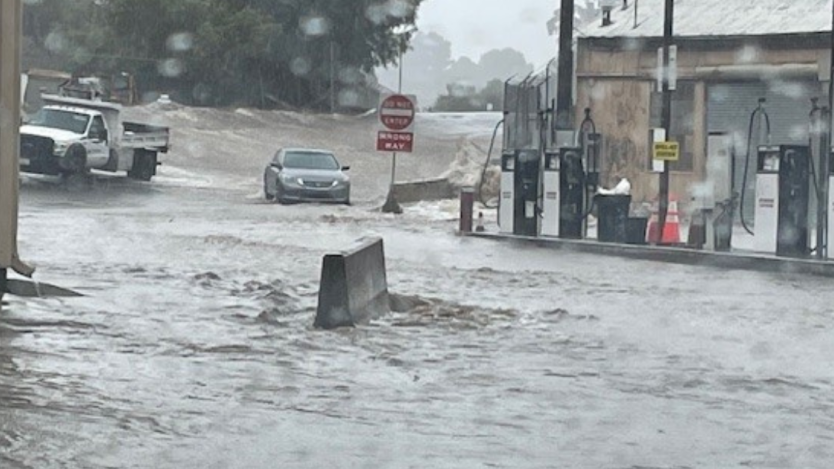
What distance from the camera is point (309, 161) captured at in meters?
46.2

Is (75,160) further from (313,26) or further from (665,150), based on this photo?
(313,26)

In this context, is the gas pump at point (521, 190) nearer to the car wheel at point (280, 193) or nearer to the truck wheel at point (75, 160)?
the car wheel at point (280, 193)

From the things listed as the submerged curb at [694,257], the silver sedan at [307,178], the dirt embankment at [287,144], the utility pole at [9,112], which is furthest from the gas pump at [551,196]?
the dirt embankment at [287,144]

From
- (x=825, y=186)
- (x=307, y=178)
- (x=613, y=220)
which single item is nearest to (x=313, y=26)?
(x=307, y=178)

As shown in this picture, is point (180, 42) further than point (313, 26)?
No

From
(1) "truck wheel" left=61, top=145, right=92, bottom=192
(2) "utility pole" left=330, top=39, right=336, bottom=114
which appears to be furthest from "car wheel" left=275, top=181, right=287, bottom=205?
(2) "utility pole" left=330, top=39, right=336, bottom=114

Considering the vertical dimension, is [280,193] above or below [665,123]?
below

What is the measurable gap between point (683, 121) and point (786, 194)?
516 inches

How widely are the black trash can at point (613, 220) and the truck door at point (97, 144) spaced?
65.7 ft

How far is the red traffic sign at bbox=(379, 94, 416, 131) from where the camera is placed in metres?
42.5

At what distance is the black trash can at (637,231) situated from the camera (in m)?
29.7

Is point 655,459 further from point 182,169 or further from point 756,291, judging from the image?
point 182,169

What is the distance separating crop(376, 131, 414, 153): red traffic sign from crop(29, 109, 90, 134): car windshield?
8865 mm

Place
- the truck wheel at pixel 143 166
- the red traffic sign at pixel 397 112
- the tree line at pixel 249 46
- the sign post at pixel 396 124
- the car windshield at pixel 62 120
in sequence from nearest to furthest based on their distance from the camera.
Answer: the sign post at pixel 396 124, the red traffic sign at pixel 397 112, the car windshield at pixel 62 120, the truck wheel at pixel 143 166, the tree line at pixel 249 46
